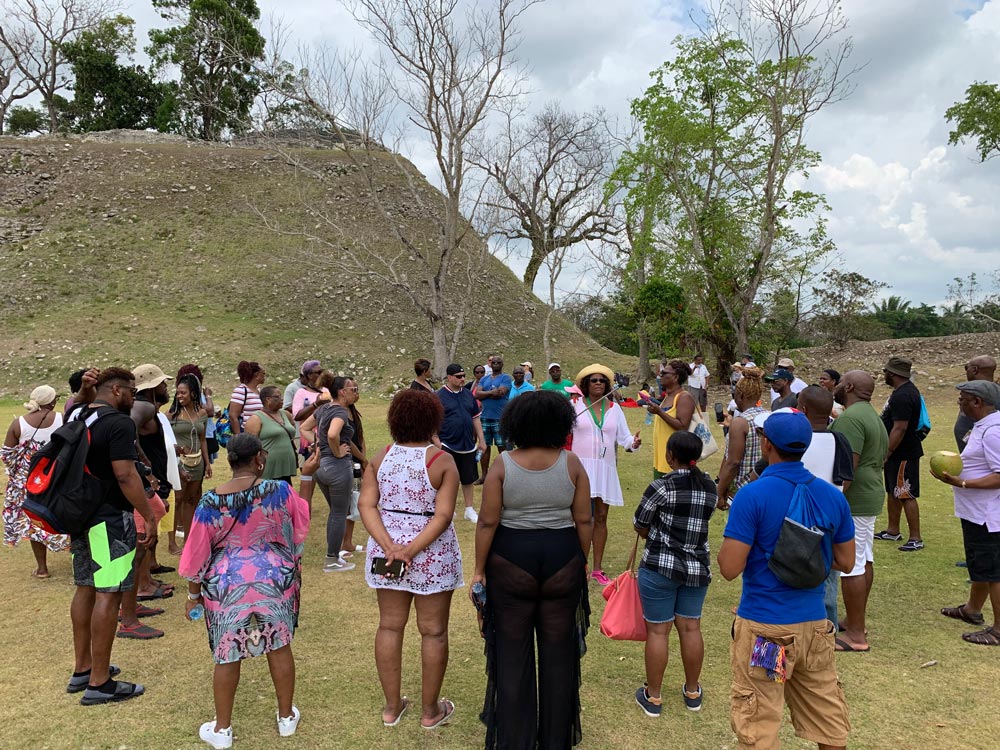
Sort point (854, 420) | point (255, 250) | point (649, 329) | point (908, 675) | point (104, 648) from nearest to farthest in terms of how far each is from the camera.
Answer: point (104, 648) → point (908, 675) → point (854, 420) → point (649, 329) → point (255, 250)

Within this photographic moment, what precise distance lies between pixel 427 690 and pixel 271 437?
3468mm

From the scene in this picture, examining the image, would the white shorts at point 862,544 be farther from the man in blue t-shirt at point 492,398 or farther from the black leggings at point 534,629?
the man in blue t-shirt at point 492,398

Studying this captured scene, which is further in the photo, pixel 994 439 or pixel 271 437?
pixel 271 437

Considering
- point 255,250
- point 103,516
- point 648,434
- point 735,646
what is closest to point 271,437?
point 103,516

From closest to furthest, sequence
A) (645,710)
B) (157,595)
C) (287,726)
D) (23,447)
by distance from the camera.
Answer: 1. (287,726)
2. (645,710)
3. (157,595)
4. (23,447)

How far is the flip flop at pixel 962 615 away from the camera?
4766 mm

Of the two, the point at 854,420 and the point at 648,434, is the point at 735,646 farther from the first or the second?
the point at 648,434

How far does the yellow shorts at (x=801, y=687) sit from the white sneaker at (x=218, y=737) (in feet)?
8.04

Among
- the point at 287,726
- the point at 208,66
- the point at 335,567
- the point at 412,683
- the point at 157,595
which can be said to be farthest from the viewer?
the point at 208,66

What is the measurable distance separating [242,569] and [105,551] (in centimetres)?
109

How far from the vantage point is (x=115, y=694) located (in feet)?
12.3

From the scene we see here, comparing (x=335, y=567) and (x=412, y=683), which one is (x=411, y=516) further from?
(x=335, y=567)

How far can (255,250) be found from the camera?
31688mm

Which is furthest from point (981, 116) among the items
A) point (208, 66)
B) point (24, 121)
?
point (24, 121)
